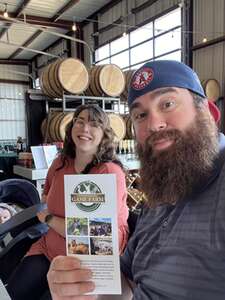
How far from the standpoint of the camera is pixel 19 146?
25.0 ft

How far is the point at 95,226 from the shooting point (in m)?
0.81

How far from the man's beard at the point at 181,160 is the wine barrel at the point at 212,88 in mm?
6232

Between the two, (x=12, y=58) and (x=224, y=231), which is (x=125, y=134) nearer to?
(x=224, y=231)

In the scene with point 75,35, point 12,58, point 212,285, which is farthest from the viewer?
point 12,58

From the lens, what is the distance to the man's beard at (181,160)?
915 millimetres

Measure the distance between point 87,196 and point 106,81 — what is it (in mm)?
4854

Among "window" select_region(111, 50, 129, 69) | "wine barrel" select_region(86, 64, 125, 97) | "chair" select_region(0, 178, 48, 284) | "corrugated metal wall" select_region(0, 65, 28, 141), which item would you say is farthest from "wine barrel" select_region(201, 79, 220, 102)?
"corrugated metal wall" select_region(0, 65, 28, 141)

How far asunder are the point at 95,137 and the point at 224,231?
1449 mm

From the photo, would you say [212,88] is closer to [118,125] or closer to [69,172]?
[118,125]

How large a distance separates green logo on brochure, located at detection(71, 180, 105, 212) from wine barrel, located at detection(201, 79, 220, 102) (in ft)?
21.4

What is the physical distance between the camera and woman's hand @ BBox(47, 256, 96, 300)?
848 mm

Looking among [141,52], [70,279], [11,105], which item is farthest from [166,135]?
[11,105]

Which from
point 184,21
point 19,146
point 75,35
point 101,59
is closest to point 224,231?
point 19,146

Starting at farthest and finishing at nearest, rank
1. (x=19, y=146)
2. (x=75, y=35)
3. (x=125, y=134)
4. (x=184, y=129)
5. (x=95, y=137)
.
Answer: (x=75, y=35)
(x=19, y=146)
(x=125, y=134)
(x=95, y=137)
(x=184, y=129)
